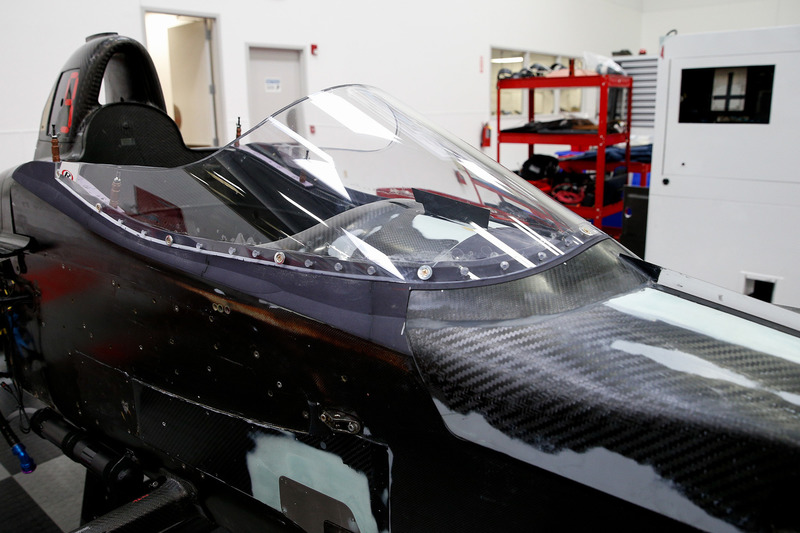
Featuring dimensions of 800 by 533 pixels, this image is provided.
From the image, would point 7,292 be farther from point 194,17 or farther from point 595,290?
point 194,17

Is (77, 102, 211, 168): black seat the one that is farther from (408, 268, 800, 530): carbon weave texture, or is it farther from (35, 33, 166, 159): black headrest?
(408, 268, 800, 530): carbon weave texture

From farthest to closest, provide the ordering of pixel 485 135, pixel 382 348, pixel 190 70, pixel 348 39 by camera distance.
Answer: pixel 485 135 < pixel 348 39 < pixel 190 70 < pixel 382 348

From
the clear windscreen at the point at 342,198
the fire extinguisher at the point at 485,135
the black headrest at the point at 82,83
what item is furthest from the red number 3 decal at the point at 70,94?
the fire extinguisher at the point at 485,135

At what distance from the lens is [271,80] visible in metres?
8.25

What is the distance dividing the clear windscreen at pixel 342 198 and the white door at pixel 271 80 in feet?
20.3

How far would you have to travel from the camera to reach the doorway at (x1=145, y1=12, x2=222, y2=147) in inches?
296

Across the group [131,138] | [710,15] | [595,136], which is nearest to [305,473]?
[131,138]

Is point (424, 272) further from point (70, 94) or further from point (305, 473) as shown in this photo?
point (70, 94)

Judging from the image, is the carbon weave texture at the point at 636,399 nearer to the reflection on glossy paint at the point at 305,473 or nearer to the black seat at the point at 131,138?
the reflection on glossy paint at the point at 305,473

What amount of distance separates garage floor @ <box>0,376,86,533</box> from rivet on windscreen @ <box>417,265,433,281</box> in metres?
2.08

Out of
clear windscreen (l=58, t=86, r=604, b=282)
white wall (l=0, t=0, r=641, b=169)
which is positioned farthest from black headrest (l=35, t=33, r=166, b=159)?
white wall (l=0, t=0, r=641, b=169)

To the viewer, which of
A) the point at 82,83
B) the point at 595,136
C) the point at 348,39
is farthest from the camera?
the point at 348,39

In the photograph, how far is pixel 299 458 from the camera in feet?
5.00

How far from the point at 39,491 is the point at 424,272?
249 centimetres
